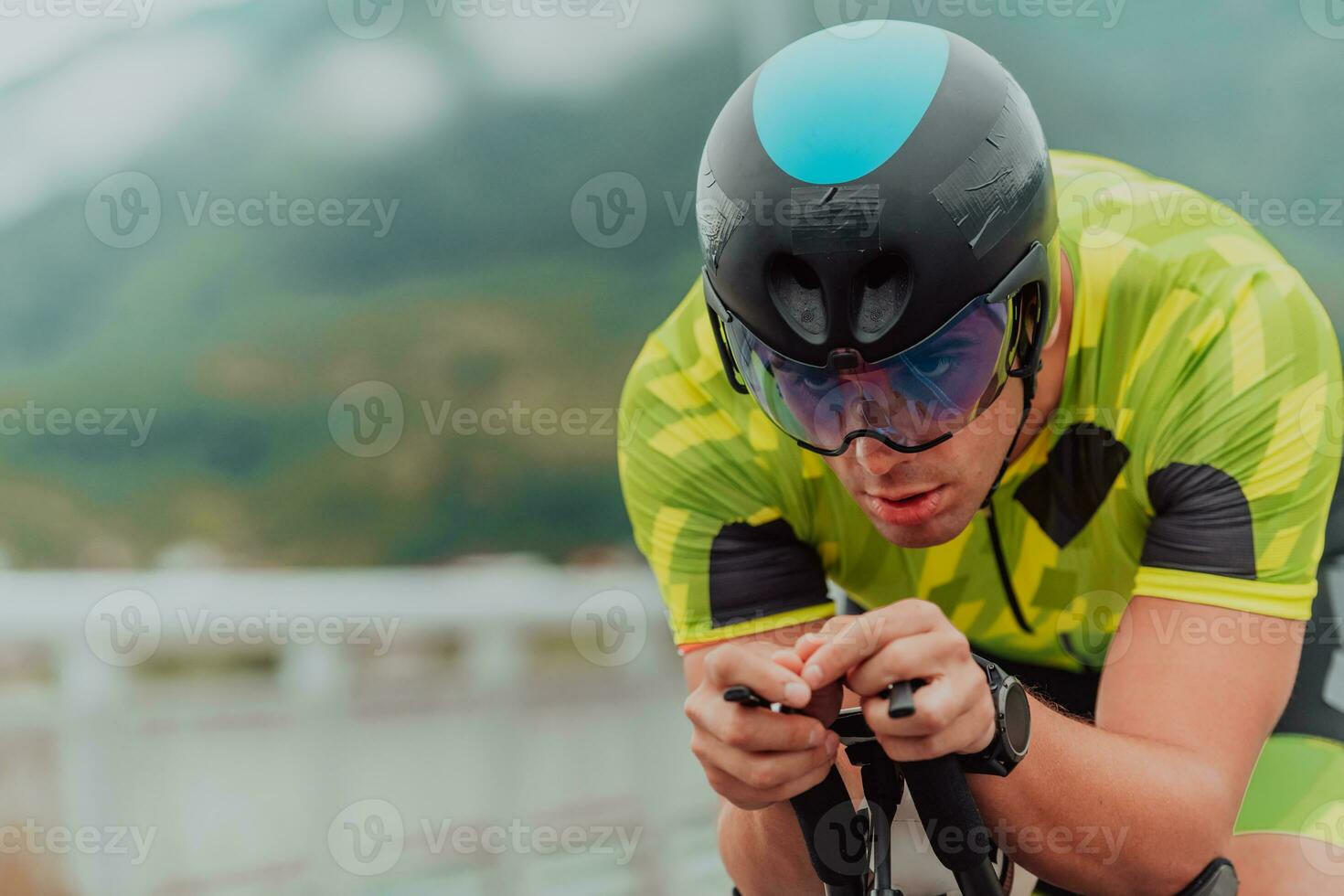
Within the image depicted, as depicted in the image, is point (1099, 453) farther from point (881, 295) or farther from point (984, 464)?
point (881, 295)

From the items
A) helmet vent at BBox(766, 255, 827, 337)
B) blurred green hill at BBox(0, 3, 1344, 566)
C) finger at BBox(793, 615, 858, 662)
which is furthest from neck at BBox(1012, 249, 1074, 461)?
blurred green hill at BBox(0, 3, 1344, 566)

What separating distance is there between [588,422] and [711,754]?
13.4 m

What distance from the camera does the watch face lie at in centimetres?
128

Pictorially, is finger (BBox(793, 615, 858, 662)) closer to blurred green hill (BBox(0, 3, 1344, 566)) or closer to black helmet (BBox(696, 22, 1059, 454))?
black helmet (BBox(696, 22, 1059, 454))

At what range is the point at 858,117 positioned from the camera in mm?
1452

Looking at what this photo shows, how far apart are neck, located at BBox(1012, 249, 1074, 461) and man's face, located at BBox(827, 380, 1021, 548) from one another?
90 mm

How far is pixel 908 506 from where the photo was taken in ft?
5.23

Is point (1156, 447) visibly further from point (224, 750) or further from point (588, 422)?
point (588, 422)

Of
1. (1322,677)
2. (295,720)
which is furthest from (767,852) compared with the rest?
(295,720)

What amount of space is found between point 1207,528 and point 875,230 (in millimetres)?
550

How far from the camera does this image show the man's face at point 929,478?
156 centimetres

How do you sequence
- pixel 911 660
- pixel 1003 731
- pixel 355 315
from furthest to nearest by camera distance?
pixel 355 315, pixel 1003 731, pixel 911 660

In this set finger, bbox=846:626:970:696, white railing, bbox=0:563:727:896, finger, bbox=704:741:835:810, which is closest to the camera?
finger, bbox=846:626:970:696

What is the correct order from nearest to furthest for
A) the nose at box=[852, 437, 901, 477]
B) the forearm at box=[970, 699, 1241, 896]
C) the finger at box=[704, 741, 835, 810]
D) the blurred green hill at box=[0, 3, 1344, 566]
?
the finger at box=[704, 741, 835, 810], the forearm at box=[970, 699, 1241, 896], the nose at box=[852, 437, 901, 477], the blurred green hill at box=[0, 3, 1344, 566]
